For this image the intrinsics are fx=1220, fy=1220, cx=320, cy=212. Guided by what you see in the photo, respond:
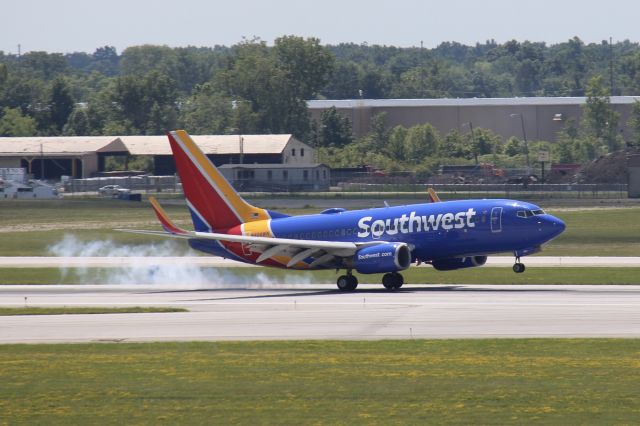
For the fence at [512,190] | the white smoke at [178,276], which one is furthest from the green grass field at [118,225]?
the fence at [512,190]

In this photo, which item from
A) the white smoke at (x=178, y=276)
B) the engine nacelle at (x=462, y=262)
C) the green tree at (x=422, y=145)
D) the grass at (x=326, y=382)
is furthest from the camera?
the green tree at (x=422, y=145)

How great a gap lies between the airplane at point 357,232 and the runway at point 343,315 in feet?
5.15

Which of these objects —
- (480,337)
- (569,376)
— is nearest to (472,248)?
(480,337)

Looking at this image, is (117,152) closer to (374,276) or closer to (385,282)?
(374,276)

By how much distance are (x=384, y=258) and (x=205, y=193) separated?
35.0ft

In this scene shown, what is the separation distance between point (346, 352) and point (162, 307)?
1540 centimetres

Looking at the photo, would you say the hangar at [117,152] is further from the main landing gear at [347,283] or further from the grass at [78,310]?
the grass at [78,310]

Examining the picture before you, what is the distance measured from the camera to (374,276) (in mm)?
65500

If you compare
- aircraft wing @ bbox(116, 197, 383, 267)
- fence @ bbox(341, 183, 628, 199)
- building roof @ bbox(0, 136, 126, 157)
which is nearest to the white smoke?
aircraft wing @ bbox(116, 197, 383, 267)

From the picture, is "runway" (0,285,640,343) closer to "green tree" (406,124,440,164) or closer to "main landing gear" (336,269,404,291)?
"main landing gear" (336,269,404,291)

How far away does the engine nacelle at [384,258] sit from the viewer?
54781 millimetres

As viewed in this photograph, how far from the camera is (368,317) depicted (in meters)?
44.2

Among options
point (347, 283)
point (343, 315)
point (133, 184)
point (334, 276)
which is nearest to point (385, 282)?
point (347, 283)

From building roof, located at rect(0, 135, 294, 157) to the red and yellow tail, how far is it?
351 ft
